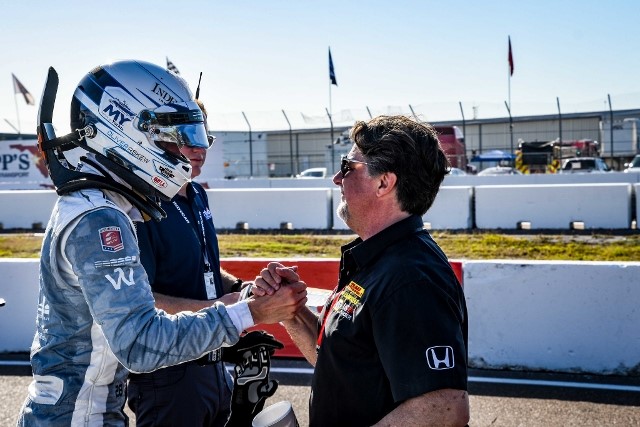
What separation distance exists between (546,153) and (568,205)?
20.9 m

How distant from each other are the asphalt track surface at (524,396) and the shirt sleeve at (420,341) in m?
3.51

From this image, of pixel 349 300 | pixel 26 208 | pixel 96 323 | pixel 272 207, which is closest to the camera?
pixel 96 323

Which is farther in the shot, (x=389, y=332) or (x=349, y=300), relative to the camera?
(x=349, y=300)

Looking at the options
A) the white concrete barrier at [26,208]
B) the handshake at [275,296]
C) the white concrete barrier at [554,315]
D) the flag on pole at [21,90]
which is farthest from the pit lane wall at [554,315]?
the flag on pole at [21,90]

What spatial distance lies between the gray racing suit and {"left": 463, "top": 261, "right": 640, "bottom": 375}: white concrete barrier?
491 centimetres

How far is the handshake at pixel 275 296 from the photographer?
7.43ft

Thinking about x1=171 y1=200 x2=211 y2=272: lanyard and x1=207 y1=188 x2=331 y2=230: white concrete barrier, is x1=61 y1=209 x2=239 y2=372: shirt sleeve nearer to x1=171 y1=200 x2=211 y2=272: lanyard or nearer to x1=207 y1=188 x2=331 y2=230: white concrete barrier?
x1=171 y1=200 x2=211 y2=272: lanyard

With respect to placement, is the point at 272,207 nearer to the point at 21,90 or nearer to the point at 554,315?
the point at 554,315

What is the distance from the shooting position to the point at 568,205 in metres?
16.5

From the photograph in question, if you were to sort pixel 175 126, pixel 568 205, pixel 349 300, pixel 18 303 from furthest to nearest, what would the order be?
pixel 568 205, pixel 18 303, pixel 175 126, pixel 349 300

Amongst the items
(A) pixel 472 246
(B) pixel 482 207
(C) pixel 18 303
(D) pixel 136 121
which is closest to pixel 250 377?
(D) pixel 136 121

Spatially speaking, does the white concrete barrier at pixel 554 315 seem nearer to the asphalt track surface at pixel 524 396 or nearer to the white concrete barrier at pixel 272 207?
the asphalt track surface at pixel 524 396

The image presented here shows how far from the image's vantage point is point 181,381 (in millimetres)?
3072

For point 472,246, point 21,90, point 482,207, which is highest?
point 21,90
